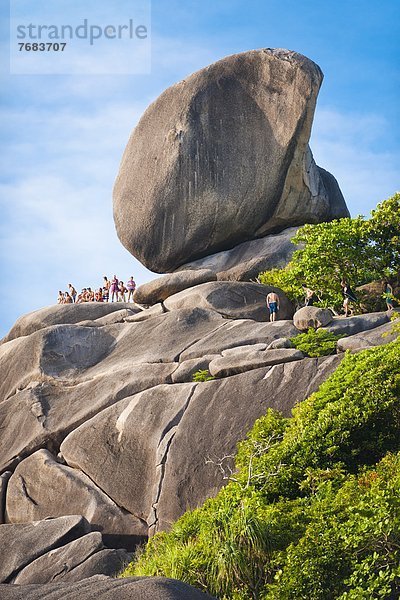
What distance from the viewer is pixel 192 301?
31938 mm

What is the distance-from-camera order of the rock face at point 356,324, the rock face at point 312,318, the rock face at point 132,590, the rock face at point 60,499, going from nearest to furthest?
the rock face at point 132,590 < the rock face at point 60,499 < the rock face at point 312,318 < the rock face at point 356,324

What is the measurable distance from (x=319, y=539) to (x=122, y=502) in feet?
30.9

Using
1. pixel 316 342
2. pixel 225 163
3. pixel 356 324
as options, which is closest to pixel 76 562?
pixel 316 342

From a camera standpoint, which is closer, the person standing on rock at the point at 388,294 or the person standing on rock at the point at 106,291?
the person standing on rock at the point at 388,294

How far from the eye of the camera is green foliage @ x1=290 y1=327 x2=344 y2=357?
1000 inches

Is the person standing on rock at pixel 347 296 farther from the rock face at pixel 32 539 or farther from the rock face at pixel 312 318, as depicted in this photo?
the rock face at pixel 32 539

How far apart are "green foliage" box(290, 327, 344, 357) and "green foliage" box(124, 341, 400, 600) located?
236 centimetres

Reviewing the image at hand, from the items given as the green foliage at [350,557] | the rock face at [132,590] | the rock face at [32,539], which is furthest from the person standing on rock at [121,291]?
the rock face at [132,590]

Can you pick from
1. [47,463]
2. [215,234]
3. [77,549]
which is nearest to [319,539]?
[77,549]

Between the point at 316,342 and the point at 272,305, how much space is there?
5.08m

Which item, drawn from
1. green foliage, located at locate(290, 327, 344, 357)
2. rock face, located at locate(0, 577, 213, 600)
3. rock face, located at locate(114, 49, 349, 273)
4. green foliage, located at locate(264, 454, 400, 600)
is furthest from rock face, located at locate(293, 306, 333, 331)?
rock face, located at locate(0, 577, 213, 600)

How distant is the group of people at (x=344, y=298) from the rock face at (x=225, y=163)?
217 inches

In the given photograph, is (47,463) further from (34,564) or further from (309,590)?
(309,590)

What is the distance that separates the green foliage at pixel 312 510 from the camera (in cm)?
1584
